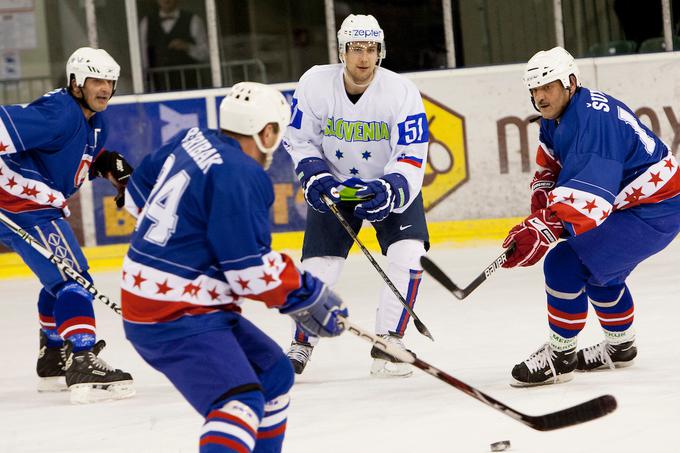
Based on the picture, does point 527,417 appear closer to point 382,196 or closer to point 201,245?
point 201,245

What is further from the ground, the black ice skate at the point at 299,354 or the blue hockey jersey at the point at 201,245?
the blue hockey jersey at the point at 201,245

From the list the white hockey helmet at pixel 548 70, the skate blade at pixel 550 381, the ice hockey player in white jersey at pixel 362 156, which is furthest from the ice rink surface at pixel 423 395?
the white hockey helmet at pixel 548 70

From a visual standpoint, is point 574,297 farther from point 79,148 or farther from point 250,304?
point 250,304

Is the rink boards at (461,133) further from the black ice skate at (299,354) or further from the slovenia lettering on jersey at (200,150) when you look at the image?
the slovenia lettering on jersey at (200,150)

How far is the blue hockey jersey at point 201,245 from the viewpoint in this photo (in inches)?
94.1

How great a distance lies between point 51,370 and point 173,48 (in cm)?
329

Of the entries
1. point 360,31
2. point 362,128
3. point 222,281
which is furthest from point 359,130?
point 222,281

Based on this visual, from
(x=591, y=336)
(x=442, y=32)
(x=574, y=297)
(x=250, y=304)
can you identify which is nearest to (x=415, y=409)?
(x=574, y=297)

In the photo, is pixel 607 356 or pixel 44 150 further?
pixel 44 150

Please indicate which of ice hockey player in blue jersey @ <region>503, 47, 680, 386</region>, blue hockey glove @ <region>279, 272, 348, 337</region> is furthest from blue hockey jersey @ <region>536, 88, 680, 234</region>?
blue hockey glove @ <region>279, 272, 348, 337</region>

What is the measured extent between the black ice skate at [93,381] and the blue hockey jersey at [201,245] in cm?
142

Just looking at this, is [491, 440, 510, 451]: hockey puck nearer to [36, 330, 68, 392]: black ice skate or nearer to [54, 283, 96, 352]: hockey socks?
[54, 283, 96, 352]: hockey socks

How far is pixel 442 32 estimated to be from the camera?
7.17 m

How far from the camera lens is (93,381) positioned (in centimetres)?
393
